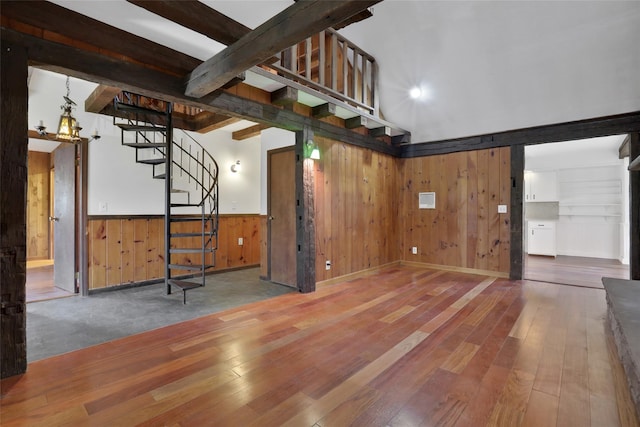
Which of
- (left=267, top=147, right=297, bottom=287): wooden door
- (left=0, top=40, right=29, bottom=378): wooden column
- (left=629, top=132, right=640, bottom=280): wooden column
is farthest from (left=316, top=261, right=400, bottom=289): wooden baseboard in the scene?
(left=629, top=132, right=640, bottom=280): wooden column

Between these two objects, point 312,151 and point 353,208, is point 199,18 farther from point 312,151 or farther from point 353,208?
point 353,208

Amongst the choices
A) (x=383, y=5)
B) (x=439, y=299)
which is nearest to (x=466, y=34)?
(x=383, y=5)

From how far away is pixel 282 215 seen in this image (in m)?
4.57

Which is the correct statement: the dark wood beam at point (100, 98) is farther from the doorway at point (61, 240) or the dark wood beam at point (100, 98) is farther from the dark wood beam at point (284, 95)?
the dark wood beam at point (284, 95)

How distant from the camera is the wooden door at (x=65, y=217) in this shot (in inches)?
163

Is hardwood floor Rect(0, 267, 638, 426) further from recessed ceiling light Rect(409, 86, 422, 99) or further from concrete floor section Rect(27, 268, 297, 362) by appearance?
recessed ceiling light Rect(409, 86, 422, 99)

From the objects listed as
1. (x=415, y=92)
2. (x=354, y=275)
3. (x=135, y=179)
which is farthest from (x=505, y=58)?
(x=135, y=179)

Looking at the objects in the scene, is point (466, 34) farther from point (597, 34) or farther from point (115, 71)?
point (115, 71)

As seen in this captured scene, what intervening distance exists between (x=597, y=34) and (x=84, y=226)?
22.3ft

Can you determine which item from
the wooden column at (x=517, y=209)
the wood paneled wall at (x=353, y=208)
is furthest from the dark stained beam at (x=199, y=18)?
the wooden column at (x=517, y=209)

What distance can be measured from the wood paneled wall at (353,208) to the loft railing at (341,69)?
28.3 inches

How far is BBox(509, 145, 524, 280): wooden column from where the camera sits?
465 cm

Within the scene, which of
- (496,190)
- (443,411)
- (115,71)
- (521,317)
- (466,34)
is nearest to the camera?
(443,411)

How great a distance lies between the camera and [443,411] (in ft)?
5.30
